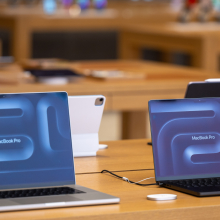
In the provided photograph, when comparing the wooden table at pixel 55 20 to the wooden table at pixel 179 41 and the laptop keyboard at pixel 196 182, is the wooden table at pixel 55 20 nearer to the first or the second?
the wooden table at pixel 179 41

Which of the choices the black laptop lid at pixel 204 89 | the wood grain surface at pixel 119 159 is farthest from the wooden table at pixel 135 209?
the black laptop lid at pixel 204 89

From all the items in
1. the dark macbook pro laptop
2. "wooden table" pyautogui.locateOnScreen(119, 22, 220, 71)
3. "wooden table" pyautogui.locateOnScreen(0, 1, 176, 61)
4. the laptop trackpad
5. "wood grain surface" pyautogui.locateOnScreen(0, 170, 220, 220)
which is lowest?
"wood grain surface" pyautogui.locateOnScreen(0, 170, 220, 220)

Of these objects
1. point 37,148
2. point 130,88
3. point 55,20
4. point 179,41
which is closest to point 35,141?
point 37,148

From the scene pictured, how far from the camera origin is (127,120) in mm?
3688

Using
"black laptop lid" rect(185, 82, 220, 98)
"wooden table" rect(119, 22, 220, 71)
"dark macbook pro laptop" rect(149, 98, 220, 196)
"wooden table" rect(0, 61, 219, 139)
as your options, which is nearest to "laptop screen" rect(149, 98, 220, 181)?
"dark macbook pro laptop" rect(149, 98, 220, 196)

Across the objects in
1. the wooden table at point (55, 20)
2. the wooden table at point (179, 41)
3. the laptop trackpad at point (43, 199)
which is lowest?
the laptop trackpad at point (43, 199)

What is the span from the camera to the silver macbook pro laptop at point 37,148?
1189 mm

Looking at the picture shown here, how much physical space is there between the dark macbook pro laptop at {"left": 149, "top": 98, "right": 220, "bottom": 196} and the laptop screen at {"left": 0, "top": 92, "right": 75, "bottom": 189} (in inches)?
8.7

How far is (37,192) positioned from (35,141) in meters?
0.14

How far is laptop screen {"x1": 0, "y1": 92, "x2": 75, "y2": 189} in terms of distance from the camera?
121 cm

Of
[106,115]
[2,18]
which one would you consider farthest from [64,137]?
[2,18]

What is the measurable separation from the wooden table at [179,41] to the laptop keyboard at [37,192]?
3479 mm

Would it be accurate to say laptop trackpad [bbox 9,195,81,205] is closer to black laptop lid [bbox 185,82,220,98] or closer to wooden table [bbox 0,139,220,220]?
wooden table [bbox 0,139,220,220]

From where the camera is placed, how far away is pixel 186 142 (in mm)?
1296
